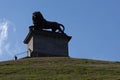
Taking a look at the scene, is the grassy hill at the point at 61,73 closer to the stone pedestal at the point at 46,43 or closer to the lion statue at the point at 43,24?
the stone pedestal at the point at 46,43

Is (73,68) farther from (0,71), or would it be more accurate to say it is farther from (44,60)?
(44,60)

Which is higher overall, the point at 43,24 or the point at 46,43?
the point at 43,24

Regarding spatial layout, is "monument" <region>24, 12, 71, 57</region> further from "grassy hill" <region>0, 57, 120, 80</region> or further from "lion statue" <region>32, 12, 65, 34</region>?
"grassy hill" <region>0, 57, 120, 80</region>

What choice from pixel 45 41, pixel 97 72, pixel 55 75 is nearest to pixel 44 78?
pixel 55 75

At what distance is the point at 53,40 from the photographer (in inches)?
1756

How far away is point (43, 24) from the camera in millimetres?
45375

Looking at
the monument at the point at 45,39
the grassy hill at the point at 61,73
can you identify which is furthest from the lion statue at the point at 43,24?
the grassy hill at the point at 61,73

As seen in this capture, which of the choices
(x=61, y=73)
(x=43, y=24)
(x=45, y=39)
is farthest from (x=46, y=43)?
(x=61, y=73)

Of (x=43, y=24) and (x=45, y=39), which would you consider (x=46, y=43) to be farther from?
(x=43, y=24)

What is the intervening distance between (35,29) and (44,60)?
28.2ft

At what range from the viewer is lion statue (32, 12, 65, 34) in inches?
1779

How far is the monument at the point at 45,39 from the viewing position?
4372cm

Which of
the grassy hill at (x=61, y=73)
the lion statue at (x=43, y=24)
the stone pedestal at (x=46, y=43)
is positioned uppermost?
the lion statue at (x=43, y=24)

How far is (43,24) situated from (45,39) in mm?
1635
